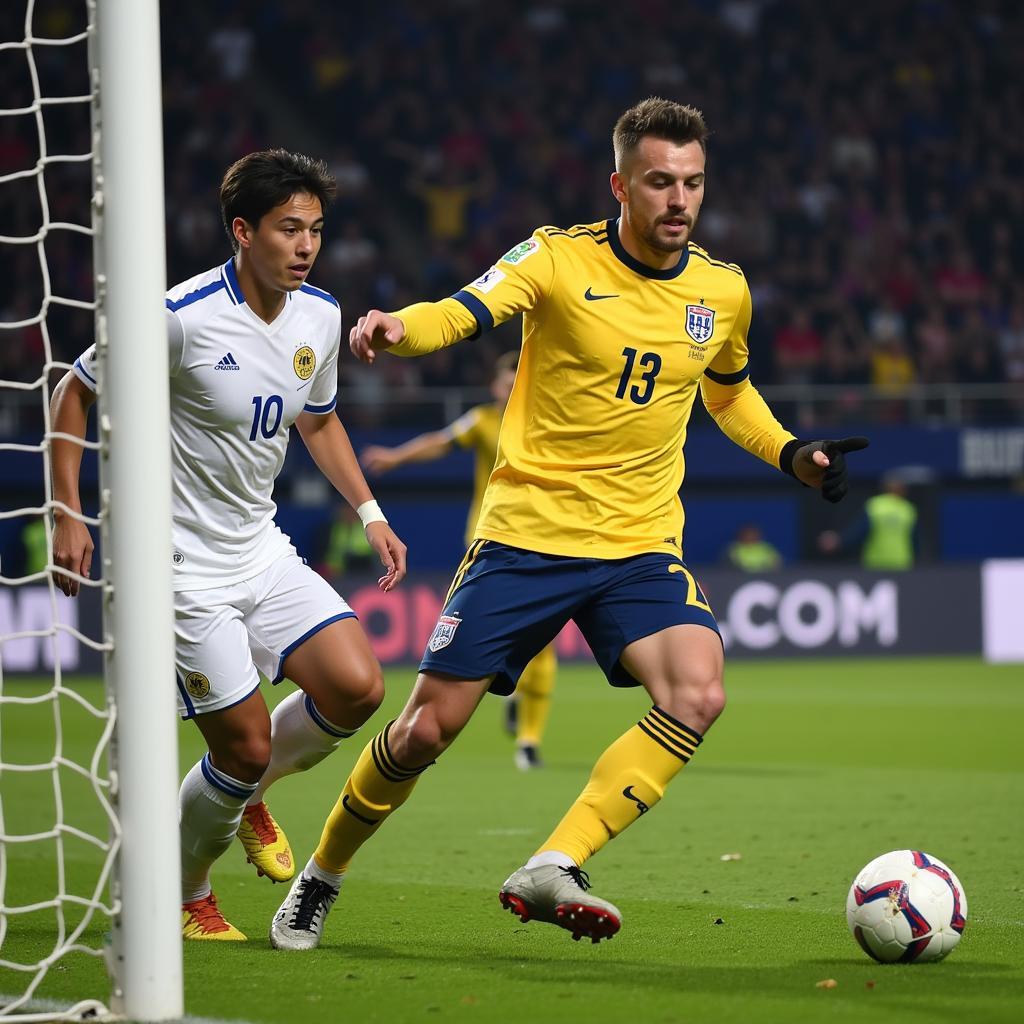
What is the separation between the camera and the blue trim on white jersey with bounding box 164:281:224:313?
4.81 metres

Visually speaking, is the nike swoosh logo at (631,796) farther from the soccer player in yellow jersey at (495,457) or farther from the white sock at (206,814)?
the soccer player in yellow jersey at (495,457)

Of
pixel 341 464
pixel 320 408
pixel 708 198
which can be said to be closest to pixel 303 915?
pixel 341 464

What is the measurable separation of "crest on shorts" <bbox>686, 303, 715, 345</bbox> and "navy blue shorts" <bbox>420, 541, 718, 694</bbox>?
0.63m

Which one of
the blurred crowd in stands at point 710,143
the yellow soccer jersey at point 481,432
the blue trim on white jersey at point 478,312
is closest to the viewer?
the blue trim on white jersey at point 478,312

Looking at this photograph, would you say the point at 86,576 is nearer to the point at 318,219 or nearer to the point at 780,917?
the point at 318,219

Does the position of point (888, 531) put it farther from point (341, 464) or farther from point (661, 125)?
point (661, 125)

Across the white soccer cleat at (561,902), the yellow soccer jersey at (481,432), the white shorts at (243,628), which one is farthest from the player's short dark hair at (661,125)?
the yellow soccer jersey at (481,432)

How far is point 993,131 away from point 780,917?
21.4 meters

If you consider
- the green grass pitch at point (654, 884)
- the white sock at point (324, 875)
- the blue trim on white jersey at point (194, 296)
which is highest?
the blue trim on white jersey at point (194, 296)

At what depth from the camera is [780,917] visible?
17.3 feet

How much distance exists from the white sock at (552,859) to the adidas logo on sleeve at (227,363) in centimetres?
157

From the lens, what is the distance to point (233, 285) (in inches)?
195

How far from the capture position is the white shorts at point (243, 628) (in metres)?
4.79

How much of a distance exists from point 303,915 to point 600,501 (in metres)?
1.40
